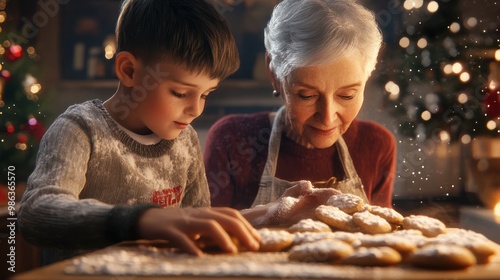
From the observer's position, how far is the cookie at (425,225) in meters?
1.01

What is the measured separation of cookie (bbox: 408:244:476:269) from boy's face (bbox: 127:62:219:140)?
50 cm

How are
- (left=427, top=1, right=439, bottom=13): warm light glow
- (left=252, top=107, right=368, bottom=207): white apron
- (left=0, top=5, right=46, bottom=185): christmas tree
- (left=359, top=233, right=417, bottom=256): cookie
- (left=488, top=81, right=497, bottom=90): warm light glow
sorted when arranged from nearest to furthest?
(left=359, top=233, right=417, bottom=256): cookie < (left=252, top=107, right=368, bottom=207): white apron < (left=0, top=5, right=46, bottom=185): christmas tree < (left=488, top=81, right=497, bottom=90): warm light glow < (left=427, top=1, right=439, bottom=13): warm light glow

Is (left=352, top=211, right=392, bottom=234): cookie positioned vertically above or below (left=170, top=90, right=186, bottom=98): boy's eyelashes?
below

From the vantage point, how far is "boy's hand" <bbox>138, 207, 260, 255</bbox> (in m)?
0.82

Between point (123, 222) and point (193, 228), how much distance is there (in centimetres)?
9

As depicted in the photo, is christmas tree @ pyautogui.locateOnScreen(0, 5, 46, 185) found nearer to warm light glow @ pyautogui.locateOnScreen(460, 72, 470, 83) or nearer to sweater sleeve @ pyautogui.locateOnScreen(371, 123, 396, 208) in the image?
sweater sleeve @ pyautogui.locateOnScreen(371, 123, 396, 208)

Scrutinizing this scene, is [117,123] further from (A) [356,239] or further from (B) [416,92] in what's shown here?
(B) [416,92]

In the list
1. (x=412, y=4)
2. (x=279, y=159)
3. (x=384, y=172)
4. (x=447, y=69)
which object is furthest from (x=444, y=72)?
(x=279, y=159)

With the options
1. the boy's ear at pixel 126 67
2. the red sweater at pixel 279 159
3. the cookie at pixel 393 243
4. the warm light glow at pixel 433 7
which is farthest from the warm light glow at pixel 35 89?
the cookie at pixel 393 243

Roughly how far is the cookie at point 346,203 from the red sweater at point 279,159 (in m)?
0.44

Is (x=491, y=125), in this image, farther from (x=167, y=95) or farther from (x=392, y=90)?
(x=167, y=95)

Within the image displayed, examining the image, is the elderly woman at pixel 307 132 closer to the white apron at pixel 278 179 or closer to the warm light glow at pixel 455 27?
the white apron at pixel 278 179

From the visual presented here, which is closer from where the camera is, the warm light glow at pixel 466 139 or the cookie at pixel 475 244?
the cookie at pixel 475 244

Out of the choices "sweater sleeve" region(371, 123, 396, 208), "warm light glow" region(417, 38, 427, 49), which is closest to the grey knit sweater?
"sweater sleeve" region(371, 123, 396, 208)
